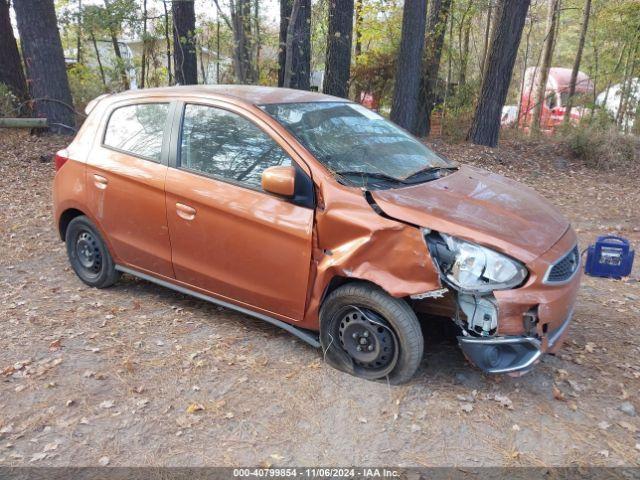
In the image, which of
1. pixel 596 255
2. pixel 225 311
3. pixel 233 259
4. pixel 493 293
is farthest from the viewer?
pixel 596 255

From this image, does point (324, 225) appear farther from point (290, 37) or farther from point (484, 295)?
point (290, 37)

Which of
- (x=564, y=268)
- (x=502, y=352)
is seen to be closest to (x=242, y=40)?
(x=564, y=268)

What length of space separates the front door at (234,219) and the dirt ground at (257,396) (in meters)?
0.48

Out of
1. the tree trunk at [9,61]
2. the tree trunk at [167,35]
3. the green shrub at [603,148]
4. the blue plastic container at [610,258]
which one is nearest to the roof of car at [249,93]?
the blue plastic container at [610,258]

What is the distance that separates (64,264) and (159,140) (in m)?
2.24

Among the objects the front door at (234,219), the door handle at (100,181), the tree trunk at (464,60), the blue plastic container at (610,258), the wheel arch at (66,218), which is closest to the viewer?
the front door at (234,219)

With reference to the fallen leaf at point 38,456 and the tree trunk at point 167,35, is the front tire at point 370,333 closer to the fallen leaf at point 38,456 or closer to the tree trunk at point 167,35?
the fallen leaf at point 38,456

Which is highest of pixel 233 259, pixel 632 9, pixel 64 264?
pixel 632 9

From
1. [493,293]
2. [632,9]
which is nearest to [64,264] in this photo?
[493,293]

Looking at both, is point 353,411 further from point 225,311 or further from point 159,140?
point 159,140

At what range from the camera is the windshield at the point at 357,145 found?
151 inches

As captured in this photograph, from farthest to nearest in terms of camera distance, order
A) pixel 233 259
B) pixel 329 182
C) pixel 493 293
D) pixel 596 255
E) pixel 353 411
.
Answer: pixel 596 255 → pixel 233 259 → pixel 329 182 → pixel 353 411 → pixel 493 293

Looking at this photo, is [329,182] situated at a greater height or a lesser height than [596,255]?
greater

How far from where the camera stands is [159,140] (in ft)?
14.6
